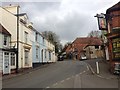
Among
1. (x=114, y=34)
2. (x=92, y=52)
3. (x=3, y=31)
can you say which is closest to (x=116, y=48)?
(x=114, y=34)

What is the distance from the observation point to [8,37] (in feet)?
93.2

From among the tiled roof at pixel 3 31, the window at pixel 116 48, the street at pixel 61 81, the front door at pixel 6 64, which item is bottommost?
the street at pixel 61 81

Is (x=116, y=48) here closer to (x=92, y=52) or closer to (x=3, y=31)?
(x=3, y=31)

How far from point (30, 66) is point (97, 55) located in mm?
42659

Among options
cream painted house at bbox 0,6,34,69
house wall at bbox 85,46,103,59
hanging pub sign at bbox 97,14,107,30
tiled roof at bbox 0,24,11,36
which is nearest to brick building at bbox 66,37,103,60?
house wall at bbox 85,46,103,59

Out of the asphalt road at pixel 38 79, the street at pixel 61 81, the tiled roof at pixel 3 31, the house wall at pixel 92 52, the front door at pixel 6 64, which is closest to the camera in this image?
the street at pixel 61 81

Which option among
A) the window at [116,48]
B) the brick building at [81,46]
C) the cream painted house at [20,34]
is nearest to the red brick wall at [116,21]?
the window at [116,48]

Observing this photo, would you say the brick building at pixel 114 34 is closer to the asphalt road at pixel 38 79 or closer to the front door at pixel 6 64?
the asphalt road at pixel 38 79

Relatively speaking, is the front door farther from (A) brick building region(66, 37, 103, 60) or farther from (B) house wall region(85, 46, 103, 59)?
(A) brick building region(66, 37, 103, 60)

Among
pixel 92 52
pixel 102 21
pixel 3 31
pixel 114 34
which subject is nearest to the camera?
pixel 114 34

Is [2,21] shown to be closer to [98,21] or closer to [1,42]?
[1,42]

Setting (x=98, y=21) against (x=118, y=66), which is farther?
(x=98, y=21)

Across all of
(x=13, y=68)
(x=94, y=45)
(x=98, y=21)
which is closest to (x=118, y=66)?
(x=98, y=21)

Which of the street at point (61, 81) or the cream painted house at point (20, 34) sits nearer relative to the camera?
the street at point (61, 81)
